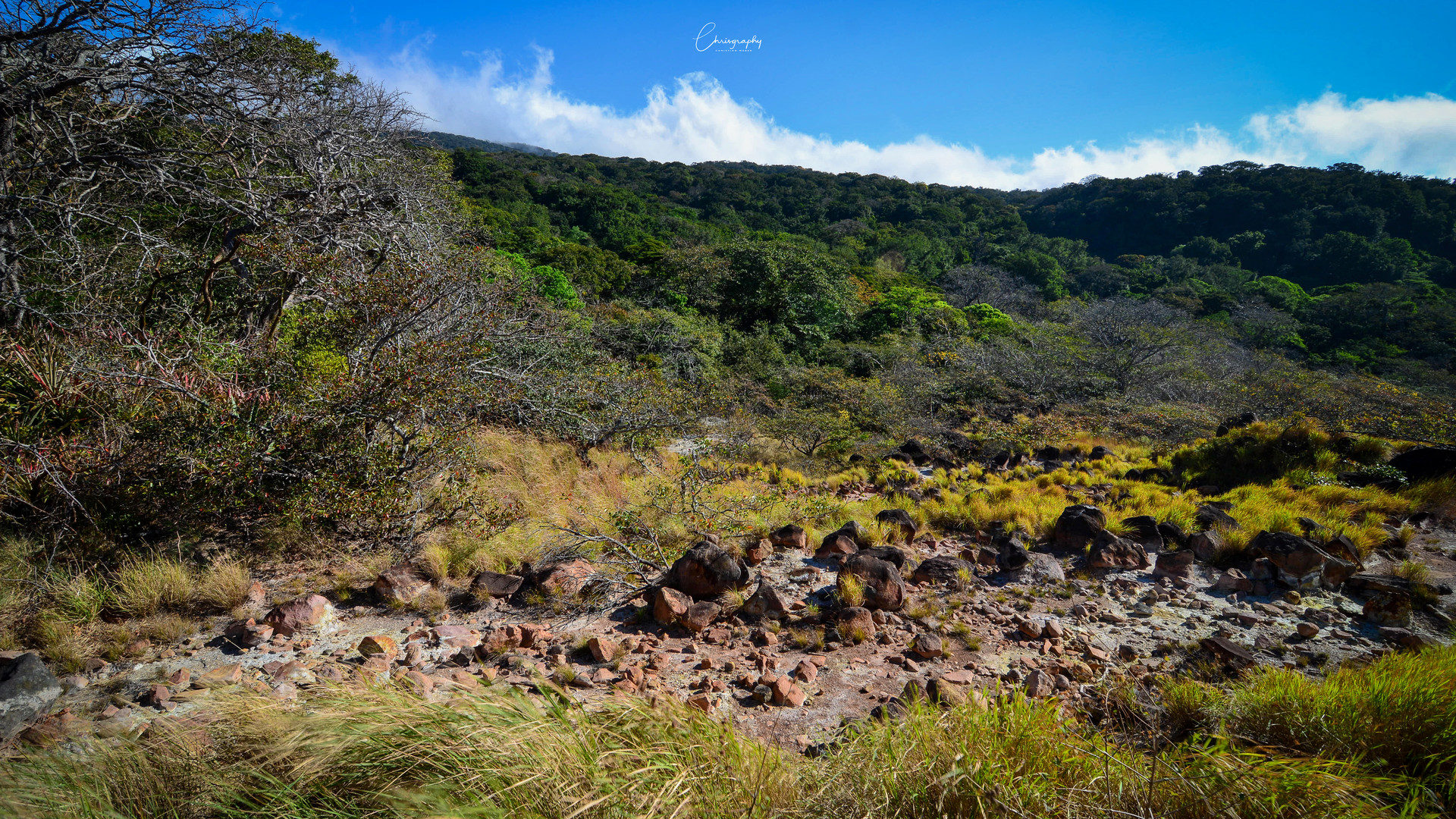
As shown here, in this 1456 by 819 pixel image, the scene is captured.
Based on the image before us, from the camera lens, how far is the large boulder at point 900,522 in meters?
5.56

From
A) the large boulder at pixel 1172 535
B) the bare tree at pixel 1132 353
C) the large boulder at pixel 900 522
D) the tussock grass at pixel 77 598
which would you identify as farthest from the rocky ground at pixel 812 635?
the bare tree at pixel 1132 353

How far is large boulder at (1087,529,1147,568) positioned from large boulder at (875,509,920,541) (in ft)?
4.92

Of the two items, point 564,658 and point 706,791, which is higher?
point 706,791

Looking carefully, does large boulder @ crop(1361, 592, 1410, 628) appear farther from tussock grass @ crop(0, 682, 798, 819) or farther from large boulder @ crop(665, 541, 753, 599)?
tussock grass @ crop(0, 682, 798, 819)

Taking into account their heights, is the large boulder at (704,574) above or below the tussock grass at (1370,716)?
below

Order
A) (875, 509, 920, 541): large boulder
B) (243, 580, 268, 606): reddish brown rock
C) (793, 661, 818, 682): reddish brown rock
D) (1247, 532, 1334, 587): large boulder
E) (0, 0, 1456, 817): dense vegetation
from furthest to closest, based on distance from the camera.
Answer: (875, 509, 920, 541): large boulder, (1247, 532, 1334, 587): large boulder, (243, 580, 268, 606): reddish brown rock, (793, 661, 818, 682): reddish brown rock, (0, 0, 1456, 817): dense vegetation

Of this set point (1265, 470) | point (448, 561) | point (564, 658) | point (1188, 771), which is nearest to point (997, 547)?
point (1188, 771)

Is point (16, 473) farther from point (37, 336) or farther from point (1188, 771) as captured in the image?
point (1188, 771)

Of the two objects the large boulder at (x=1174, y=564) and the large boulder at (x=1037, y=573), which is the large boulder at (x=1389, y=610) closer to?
the large boulder at (x=1174, y=564)

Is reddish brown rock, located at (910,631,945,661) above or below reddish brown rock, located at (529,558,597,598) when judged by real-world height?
above

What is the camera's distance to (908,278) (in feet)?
93.0

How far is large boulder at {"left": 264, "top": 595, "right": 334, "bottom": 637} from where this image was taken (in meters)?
3.50

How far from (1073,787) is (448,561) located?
167 inches

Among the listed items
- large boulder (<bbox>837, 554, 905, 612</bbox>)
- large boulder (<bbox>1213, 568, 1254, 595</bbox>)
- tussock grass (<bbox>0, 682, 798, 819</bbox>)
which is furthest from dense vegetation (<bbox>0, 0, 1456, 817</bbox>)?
large boulder (<bbox>837, 554, 905, 612</bbox>)
